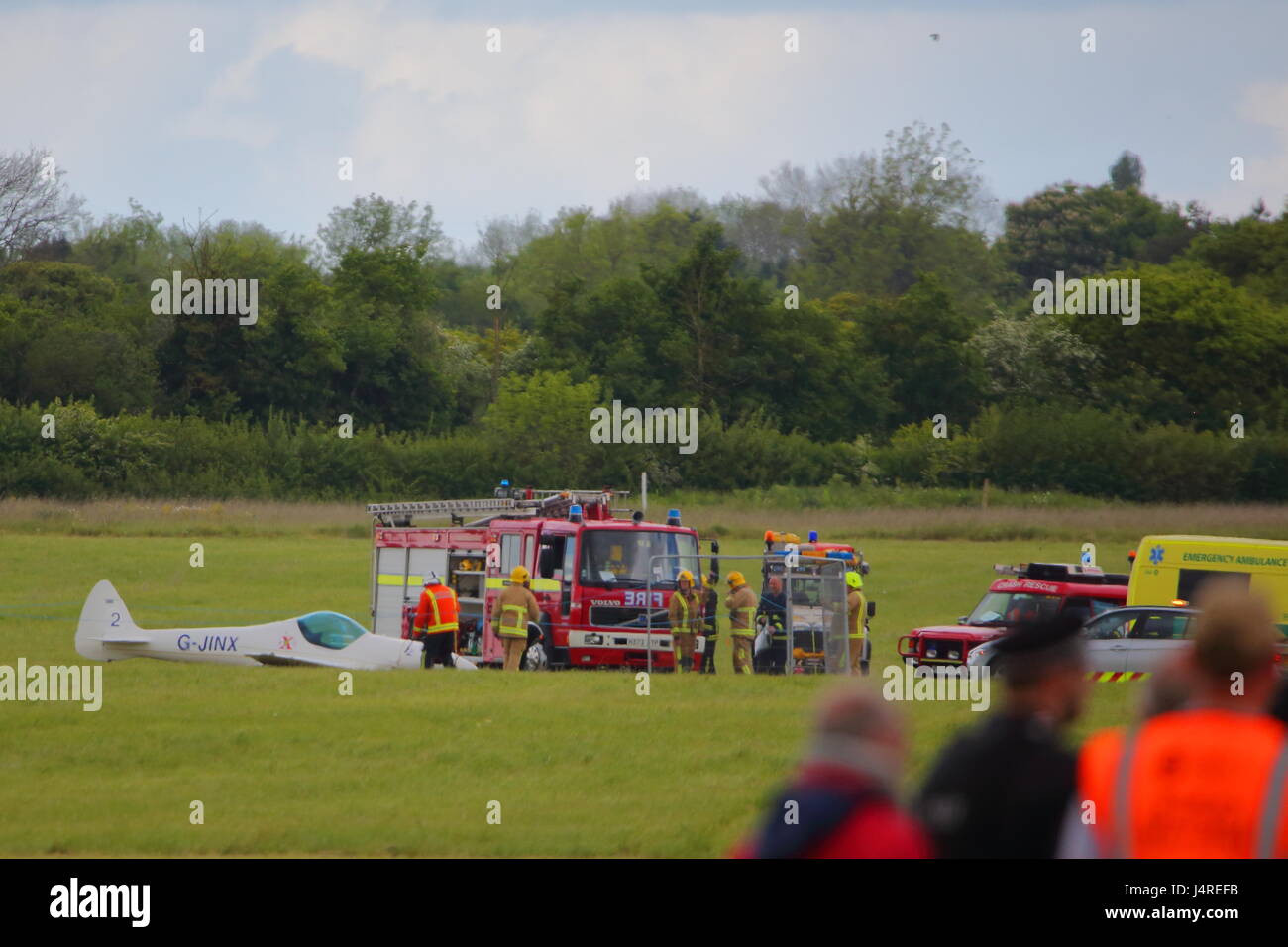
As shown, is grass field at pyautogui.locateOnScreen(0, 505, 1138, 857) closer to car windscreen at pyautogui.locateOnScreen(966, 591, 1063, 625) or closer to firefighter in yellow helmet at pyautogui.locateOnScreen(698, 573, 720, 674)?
firefighter in yellow helmet at pyautogui.locateOnScreen(698, 573, 720, 674)

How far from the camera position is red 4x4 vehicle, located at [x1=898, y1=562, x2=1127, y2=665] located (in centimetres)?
2231

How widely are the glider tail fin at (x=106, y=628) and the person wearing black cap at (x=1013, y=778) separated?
18539 mm

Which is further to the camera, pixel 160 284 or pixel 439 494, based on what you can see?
pixel 160 284

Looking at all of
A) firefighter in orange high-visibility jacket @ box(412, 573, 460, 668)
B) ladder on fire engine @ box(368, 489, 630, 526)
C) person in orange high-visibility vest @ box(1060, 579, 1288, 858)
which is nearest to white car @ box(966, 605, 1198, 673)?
ladder on fire engine @ box(368, 489, 630, 526)

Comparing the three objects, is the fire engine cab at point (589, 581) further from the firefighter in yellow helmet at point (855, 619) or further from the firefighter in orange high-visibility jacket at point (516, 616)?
the firefighter in yellow helmet at point (855, 619)

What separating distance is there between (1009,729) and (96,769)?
35.6ft

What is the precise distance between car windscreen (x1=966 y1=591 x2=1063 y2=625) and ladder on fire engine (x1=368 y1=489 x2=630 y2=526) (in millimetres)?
5297

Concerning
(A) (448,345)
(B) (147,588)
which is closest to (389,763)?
(B) (147,588)

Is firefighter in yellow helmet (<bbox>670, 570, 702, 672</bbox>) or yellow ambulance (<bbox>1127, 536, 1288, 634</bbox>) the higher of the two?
yellow ambulance (<bbox>1127, 536, 1288, 634</bbox>)

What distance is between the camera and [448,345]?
77.7 m

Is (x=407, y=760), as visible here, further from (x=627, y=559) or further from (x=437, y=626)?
(x=627, y=559)

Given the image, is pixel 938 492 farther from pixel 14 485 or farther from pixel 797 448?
pixel 14 485

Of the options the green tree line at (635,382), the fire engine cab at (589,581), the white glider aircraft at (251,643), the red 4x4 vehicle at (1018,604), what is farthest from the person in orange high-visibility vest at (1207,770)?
the green tree line at (635,382)

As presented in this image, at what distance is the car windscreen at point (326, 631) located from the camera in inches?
842
